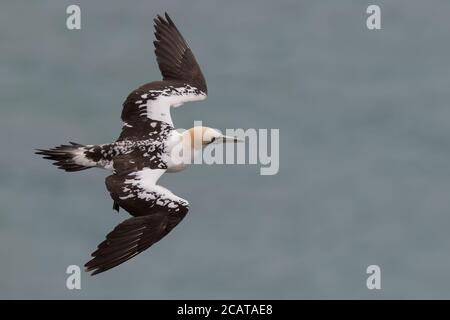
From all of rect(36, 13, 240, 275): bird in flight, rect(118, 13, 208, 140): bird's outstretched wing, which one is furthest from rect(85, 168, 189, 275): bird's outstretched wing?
rect(118, 13, 208, 140): bird's outstretched wing

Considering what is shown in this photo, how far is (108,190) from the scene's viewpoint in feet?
102

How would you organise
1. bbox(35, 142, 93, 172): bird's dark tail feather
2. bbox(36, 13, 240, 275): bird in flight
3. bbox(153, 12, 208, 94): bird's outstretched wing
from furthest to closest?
bbox(153, 12, 208, 94): bird's outstretched wing, bbox(35, 142, 93, 172): bird's dark tail feather, bbox(36, 13, 240, 275): bird in flight

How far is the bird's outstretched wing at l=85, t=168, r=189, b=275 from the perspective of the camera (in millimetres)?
28781

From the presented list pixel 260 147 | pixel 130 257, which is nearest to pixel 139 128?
pixel 260 147

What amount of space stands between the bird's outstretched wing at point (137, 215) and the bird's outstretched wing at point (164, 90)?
2610 millimetres

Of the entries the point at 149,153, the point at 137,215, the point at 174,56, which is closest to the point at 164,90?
the point at 174,56

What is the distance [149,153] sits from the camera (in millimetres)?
32531

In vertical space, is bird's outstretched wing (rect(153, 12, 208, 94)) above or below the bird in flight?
above

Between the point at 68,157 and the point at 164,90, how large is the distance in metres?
4.61

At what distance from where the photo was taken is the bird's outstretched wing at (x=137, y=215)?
2878 centimetres

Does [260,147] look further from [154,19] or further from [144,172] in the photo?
[154,19]

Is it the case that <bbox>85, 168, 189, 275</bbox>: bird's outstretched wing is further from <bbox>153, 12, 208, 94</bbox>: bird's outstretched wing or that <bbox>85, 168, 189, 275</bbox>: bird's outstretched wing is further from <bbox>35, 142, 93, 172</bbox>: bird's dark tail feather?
<bbox>153, 12, 208, 94</bbox>: bird's outstretched wing

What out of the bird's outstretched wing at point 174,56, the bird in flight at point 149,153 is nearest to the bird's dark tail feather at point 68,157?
the bird in flight at point 149,153

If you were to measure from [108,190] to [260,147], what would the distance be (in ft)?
17.4
